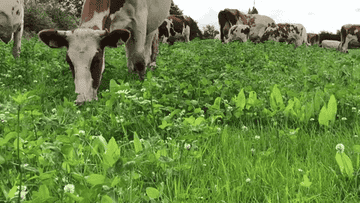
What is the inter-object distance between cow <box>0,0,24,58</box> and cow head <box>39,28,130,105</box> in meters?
4.01

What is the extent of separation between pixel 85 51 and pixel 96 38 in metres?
0.27

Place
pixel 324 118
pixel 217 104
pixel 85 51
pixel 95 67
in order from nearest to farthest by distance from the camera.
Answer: pixel 324 118 < pixel 217 104 < pixel 85 51 < pixel 95 67

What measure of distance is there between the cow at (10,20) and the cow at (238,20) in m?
17.4

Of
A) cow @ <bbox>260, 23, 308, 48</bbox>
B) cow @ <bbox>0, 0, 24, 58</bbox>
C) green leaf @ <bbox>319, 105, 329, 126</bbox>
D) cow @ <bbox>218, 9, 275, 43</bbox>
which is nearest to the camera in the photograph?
green leaf @ <bbox>319, 105, 329, 126</bbox>

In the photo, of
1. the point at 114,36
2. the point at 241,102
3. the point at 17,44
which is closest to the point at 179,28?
the point at 17,44

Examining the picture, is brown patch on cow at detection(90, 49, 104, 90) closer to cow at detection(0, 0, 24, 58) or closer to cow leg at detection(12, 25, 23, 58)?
cow at detection(0, 0, 24, 58)

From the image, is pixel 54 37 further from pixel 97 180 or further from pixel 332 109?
pixel 332 109

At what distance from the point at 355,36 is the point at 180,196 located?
21.5 metres

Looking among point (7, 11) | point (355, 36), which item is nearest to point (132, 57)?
point (7, 11)

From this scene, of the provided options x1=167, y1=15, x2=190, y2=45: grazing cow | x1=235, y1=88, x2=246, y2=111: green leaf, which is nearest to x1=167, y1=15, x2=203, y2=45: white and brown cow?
x1=167, y1=15, x2=190, y2=45: grazing cow

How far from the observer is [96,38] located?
395 cm

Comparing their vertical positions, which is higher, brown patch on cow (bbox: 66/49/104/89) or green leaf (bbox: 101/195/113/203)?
brown patch on cow (bbox: 66/49/104/89)

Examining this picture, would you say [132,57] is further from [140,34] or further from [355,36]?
[355,36]

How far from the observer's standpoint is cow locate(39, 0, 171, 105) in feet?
12.4
